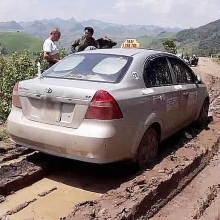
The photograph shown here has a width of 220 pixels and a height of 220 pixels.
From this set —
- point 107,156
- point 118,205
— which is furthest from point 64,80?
point 118,205

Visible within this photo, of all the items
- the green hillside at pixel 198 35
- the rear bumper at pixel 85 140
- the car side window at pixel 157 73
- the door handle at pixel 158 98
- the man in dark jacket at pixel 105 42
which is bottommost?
the green hillside at pixel 198 35

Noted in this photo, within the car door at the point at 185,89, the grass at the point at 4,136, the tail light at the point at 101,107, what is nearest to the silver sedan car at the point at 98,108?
the tail light at the point at 101,107

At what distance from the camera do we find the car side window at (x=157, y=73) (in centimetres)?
520

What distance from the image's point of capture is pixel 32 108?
4.63 metres

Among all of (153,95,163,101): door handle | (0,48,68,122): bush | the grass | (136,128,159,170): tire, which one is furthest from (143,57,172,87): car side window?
(0,48,68,122): bush

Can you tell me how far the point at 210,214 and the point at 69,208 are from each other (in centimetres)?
160

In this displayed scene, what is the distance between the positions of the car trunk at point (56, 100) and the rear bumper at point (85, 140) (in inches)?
3.4

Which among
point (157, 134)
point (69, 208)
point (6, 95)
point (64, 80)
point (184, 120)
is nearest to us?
point (69, 208)

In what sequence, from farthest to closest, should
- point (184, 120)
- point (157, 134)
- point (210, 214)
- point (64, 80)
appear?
1. point (184, 120)
2. point (157, 134)
3. point (64, 80)
4. point (210, 214)

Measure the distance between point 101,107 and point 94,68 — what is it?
2.96 ft

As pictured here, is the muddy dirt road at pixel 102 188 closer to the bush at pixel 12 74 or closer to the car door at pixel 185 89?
the car door at pixel 185 89

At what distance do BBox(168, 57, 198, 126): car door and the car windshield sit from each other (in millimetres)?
1293

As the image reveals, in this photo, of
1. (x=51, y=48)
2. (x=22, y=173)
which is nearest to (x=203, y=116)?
(x=51, y=48)

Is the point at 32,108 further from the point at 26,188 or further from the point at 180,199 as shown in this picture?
the point at 180,199
